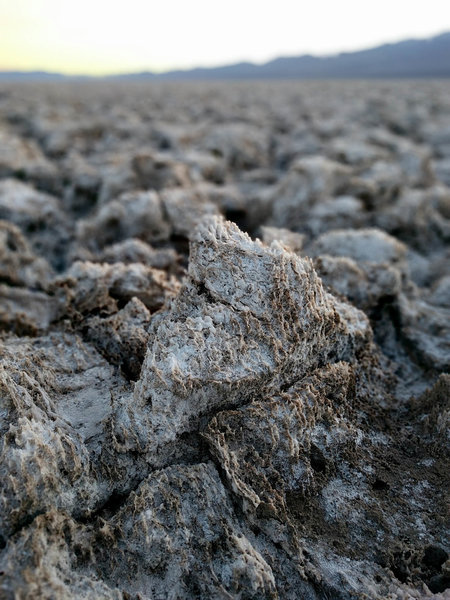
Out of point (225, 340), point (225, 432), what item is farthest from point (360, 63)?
point (225, 432)

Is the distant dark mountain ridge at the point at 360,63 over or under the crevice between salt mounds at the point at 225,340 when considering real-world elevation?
under

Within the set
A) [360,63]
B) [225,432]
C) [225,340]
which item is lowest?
[360,63]

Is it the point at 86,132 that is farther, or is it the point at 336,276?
the point at 86,132

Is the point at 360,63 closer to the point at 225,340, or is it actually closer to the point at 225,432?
the point at 225,340

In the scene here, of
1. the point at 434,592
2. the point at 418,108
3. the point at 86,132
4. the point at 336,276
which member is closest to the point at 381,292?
the point at 336,276

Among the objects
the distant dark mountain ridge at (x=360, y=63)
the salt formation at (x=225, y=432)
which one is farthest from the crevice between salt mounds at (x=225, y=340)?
the distant dark mountain ridge at (x=360, y=63)

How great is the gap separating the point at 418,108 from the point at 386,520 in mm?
16118

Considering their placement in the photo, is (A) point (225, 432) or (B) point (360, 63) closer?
(A) point (225, 432)

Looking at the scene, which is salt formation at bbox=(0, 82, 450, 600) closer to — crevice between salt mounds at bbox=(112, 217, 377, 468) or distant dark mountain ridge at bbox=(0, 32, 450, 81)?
crevice between salt mounds at bbox=(112, 217, 377, 468)

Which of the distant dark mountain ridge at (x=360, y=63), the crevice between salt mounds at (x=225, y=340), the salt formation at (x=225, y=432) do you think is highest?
the crevice between salt mounds at (x=225, y=340)

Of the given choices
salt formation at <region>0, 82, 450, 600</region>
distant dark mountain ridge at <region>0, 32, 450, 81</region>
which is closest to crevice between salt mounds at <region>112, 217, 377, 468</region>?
salt formation at <region>0, 82, 450, 600</region>

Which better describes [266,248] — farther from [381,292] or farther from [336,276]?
[381,292]

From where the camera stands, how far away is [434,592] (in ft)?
6.18

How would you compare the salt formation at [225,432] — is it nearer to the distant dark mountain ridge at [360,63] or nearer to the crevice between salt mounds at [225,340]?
the crevice between salt mounds at [225,340]
